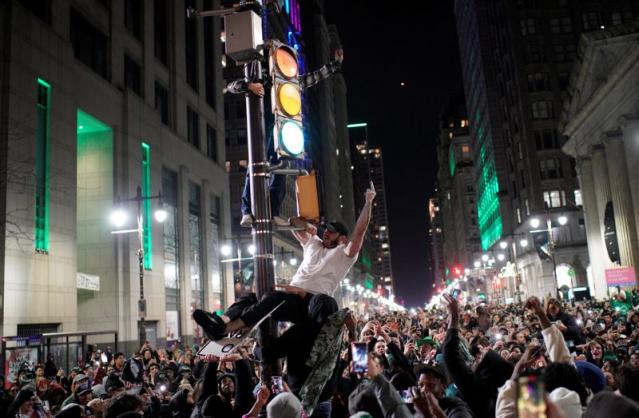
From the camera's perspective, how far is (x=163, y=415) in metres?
8.76

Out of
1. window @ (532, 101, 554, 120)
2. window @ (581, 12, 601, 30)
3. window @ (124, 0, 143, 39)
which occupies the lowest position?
window @ (124, 0, 143, 39)

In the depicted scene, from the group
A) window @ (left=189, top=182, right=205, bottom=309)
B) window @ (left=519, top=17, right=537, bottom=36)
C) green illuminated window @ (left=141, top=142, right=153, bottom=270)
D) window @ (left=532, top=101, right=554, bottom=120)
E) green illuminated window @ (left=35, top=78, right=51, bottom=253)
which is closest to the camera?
green illuminated window @ (left=35, top=78, right=51, bottom=253)

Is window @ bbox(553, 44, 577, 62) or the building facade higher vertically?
window @ bbox(553, 44, 577, 62)

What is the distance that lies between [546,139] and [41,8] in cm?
7219

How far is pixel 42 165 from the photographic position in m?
27.0

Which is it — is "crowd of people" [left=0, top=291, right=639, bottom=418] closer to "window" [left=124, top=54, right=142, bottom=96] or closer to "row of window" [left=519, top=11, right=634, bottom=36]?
"window" [left=124, top=54, right=142, bottom=96]

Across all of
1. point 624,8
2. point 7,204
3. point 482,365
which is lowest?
point 482,365

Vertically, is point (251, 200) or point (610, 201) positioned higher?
point (610, 201)

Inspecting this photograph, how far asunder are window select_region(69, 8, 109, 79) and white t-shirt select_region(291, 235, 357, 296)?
29396 millimetres

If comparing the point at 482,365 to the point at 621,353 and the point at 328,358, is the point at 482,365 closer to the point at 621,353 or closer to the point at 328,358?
the point at 328,358

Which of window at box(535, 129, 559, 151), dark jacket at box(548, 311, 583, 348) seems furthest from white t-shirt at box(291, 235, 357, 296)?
window at box(535, 129, 559, 151)

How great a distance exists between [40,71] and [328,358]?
25593 mm

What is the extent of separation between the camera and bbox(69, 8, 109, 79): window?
32.1 meters

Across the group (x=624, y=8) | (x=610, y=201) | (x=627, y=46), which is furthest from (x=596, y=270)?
(x=624, y=8)
